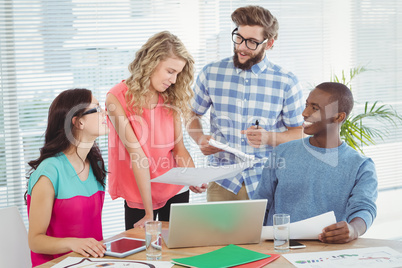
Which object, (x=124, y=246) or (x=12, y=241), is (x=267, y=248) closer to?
(x=124, y=246)

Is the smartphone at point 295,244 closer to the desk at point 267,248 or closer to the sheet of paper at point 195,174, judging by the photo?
the desk at point 267,248

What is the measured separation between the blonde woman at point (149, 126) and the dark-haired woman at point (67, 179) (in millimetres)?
183

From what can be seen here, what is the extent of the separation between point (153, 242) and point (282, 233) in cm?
48

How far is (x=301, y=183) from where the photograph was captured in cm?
215

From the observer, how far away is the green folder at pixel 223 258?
1599mm

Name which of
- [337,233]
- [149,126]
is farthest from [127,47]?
[337,233]

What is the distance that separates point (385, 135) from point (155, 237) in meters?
3.63

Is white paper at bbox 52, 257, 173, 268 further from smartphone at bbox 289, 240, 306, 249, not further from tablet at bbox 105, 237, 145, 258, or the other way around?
smartphone at bbox 289, 240, 306, 249

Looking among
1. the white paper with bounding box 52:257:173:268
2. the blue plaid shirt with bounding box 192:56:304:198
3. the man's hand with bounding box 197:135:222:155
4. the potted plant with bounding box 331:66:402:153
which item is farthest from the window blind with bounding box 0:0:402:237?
the white paper with bounding box 52:257:173:268

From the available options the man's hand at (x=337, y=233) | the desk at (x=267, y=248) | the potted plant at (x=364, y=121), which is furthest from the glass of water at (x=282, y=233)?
the potted plant at (x=364, y=121)

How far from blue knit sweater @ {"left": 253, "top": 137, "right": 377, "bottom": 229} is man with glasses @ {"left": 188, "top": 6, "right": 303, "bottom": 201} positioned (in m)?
0.44

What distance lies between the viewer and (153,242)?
167 centimetres

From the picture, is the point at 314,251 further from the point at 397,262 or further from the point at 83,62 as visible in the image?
the point at 83,62

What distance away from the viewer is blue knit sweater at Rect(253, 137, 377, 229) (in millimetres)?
1974
